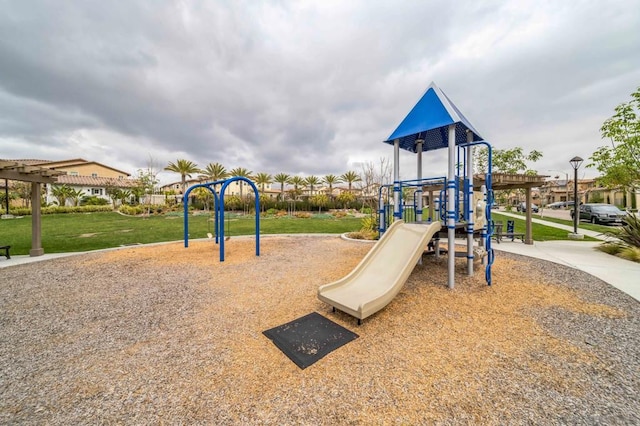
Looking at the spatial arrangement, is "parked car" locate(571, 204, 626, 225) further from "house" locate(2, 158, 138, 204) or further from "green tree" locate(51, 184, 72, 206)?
"green tree" locate(51, 184, 72, 206)

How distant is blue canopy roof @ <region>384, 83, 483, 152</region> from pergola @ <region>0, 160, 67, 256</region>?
9.62 meters

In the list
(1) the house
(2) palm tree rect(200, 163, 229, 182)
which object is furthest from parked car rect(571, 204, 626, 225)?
(1) the house

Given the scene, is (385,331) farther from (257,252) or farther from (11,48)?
(11,48)

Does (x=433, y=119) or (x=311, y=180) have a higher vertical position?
(x=311, y=180)

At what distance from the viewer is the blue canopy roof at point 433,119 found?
4516 millimetres

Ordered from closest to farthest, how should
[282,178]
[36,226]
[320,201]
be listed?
1. [36,226]
2. [320,201]
3. [282,178]

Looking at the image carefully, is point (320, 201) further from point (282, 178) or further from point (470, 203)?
point (470, 203)

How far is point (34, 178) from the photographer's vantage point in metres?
6.91

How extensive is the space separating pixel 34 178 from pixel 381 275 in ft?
33.2

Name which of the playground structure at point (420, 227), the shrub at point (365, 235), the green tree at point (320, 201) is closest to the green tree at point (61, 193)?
the green tree at point (320, 201)

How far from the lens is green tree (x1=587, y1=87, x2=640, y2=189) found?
6840 millimetres

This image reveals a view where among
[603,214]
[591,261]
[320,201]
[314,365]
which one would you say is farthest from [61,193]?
[603,214]

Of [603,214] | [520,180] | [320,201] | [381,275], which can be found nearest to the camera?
[381,275]

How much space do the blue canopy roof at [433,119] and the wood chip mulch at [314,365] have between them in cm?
314
